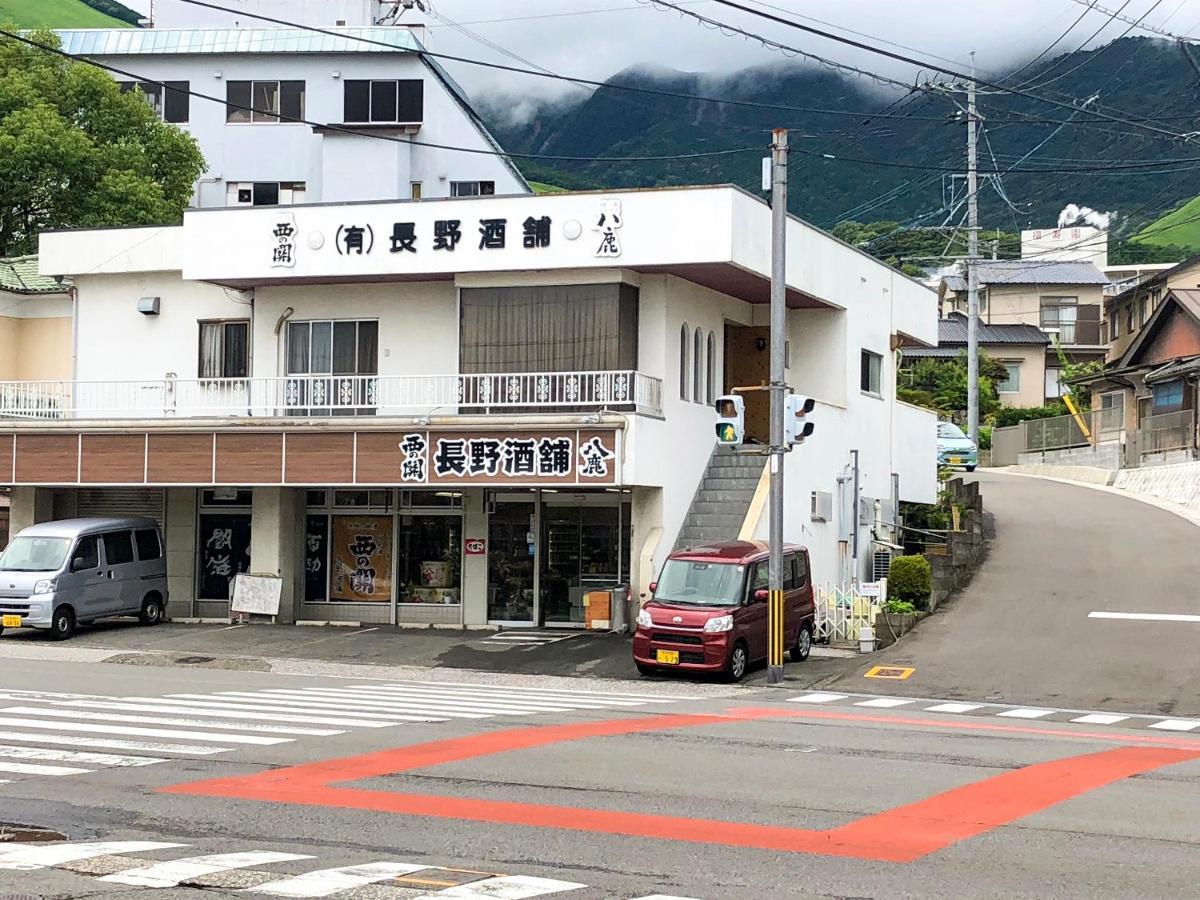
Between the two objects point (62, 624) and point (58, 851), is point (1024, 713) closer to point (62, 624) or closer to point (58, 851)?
point (58, 851)

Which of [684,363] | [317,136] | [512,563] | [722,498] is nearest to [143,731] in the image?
[512,563]

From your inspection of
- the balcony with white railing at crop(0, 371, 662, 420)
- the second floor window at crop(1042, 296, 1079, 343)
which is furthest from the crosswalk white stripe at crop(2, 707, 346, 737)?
the second floor window at crop(1042, 296, 1079, 343)

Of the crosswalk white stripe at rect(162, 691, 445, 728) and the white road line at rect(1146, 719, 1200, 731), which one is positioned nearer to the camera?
the crosswalk white stripe at rect(162, 691, 445, 728)

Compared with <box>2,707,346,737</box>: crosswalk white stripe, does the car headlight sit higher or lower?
higher

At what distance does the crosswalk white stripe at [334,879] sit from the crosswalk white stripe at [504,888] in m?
0.49

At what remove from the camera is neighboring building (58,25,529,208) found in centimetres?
6488

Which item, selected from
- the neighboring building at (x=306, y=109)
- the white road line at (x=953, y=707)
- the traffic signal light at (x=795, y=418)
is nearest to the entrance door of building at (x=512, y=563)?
the traffic signal light at (x=795, y=418)

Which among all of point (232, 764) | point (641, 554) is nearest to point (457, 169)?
point (641, 554)

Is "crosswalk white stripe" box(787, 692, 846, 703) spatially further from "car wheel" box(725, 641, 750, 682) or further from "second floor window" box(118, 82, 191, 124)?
"second floor window" box(118, 82, 191, 124)

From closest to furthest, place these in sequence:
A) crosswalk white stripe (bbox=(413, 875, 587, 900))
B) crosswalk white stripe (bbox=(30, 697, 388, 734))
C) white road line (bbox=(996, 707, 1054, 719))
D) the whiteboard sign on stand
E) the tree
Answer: crosswalk white stripe (bbox=(413, 875, 587, 900))
crosswalk white stripe (bbox=(30, 697, 388, 734))
white road line (bbox=(996, 707, 1054, 719))
the whiteboard sign on stand
the tree

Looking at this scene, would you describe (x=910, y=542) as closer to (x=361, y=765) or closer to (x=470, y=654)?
(x=470, y=654)

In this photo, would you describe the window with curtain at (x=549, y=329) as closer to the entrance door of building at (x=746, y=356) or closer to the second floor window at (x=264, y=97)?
the entrance door of building at (x=746, y=356)

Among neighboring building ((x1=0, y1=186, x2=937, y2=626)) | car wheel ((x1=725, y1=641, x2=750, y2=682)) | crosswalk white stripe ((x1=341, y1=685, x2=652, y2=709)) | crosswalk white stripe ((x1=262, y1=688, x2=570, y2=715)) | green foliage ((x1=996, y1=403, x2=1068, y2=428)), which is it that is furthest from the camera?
green foliage ((x1=996, y1=403, x2=1068, y2=428))

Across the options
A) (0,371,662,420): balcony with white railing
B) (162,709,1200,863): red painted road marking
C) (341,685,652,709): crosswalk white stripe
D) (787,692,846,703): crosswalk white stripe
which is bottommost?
(787,692,846,703): crosswalk white stripe
